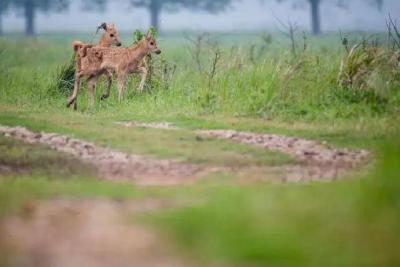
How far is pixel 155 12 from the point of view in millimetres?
4539

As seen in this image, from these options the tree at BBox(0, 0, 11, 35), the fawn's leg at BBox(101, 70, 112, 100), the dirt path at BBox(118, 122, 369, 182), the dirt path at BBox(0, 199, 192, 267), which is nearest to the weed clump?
the fawn's leg at BBox(101, 70, 112, 100)

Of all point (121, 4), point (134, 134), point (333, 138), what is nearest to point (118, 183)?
point (134, 134)

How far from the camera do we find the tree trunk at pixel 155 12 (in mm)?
4510

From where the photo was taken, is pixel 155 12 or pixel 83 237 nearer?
pixel 83 237

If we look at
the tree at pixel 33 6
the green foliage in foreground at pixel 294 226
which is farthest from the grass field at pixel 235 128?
the tree at pixel 33 6

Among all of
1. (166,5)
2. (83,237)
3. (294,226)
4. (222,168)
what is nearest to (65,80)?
(166,5)

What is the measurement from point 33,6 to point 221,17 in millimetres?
976

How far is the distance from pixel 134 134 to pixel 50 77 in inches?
35.4

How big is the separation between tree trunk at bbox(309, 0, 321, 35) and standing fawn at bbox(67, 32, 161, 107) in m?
Result: 0.85

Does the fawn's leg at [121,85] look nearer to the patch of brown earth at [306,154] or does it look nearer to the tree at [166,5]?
the tree at [166,5]

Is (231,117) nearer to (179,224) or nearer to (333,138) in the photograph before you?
(333,138)

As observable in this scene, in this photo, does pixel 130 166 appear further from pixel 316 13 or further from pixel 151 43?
pixel 316 13

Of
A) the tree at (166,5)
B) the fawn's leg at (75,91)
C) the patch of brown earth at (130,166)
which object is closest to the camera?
the patch of brown earth at (130,166)

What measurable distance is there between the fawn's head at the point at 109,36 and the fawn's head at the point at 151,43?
5.9 inches
